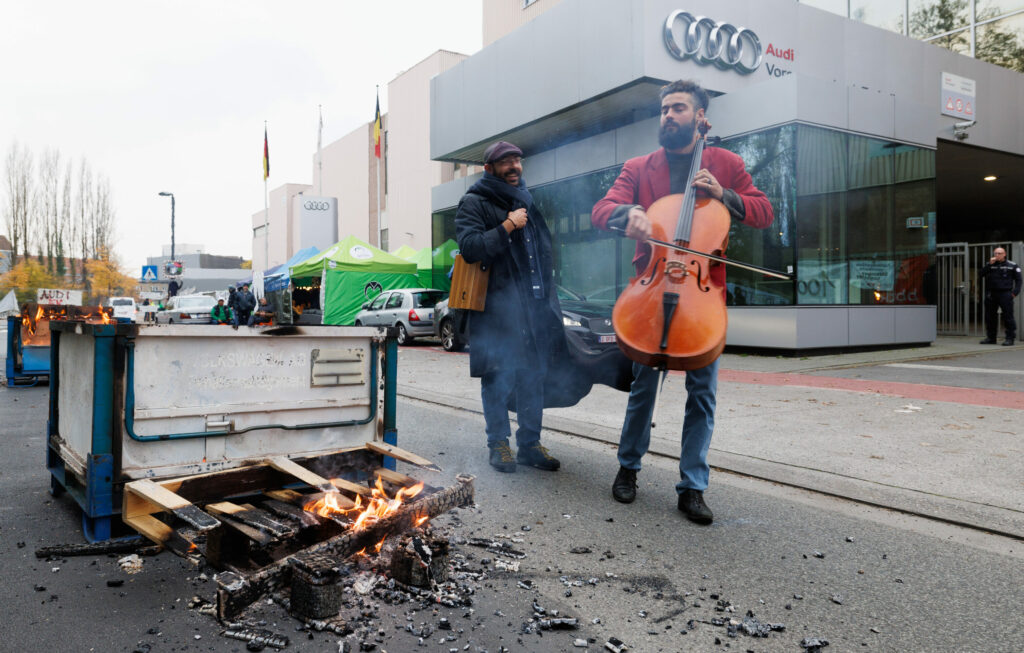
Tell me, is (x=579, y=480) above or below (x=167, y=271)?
below

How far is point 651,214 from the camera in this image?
10.3 feet

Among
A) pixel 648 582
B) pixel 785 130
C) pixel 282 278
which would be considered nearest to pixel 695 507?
pixel 648 582

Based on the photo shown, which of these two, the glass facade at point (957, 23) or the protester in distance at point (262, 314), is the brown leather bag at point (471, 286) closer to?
the protester in distance at point (262, 314)

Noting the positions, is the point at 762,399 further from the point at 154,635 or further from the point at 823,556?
the point at 154,635

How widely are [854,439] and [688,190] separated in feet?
9.06

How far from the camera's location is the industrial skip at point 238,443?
233 cm

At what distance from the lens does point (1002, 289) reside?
40.7 feet

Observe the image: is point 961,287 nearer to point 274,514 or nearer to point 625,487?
point 625,487

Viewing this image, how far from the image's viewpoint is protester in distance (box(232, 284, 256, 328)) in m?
20.8

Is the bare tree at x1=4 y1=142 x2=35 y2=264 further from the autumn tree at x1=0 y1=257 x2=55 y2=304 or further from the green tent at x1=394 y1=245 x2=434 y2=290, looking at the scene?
the green tent at x1=394 y1=245 x2=434 y2=290

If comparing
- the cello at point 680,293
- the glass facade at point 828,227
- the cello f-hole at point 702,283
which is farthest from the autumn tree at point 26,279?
the cello f-hole at point 702,283

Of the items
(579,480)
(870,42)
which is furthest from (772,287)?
(579,480)

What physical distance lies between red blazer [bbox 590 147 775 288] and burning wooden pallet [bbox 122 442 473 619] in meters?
1.41

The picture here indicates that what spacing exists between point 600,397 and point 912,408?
277 cm
